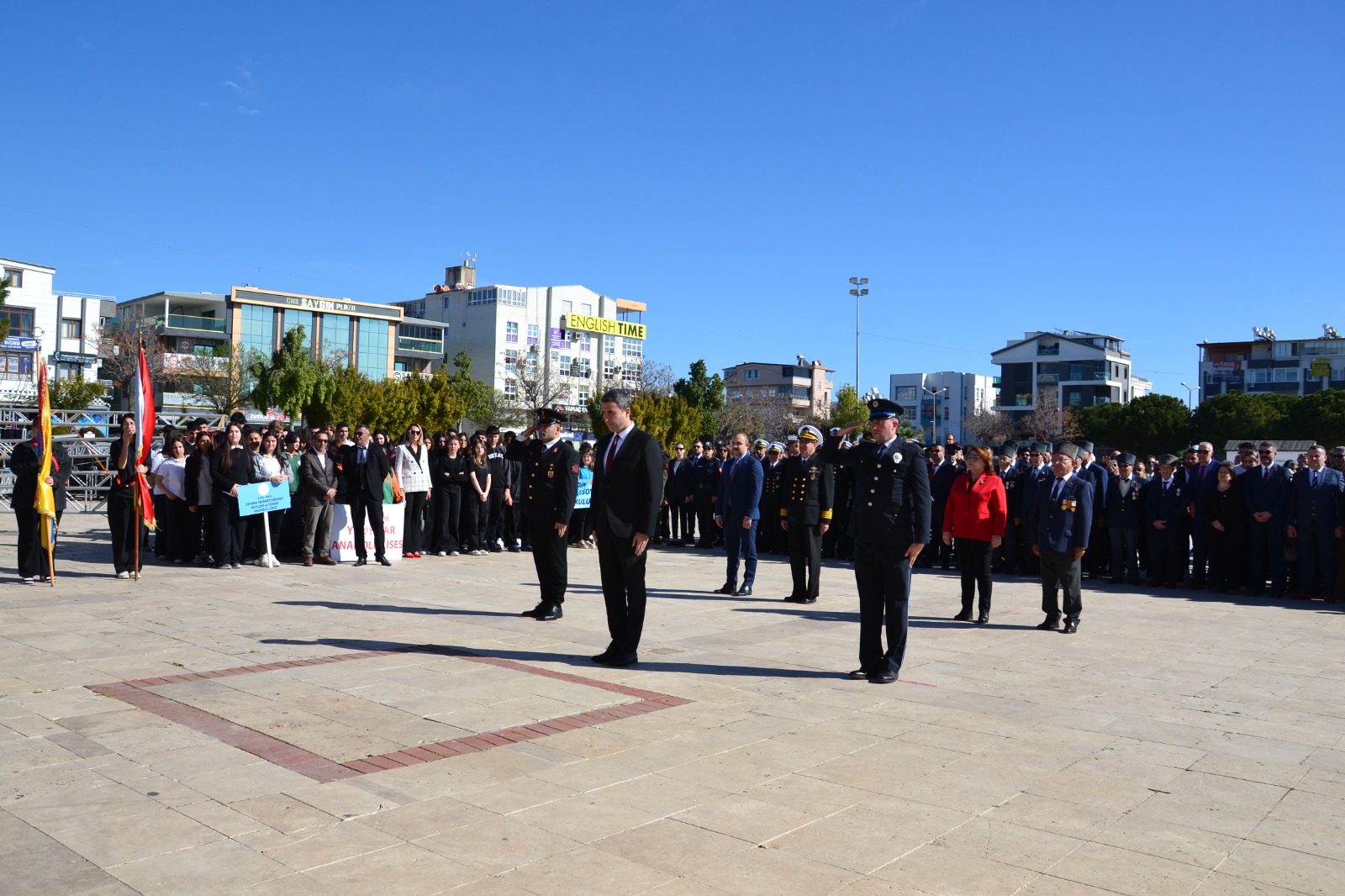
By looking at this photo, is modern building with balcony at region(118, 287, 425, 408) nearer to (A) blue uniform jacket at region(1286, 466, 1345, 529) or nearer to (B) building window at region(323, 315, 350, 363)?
(B) building window at region(323, 315, 350, 363)

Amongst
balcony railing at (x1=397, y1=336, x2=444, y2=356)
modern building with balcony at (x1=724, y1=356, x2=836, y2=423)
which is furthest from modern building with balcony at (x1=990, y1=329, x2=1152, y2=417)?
balcony railing at (x1=397, y1=336, x2=444, y2=356)

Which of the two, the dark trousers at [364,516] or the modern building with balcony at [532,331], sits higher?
the modern building with balcony at [532,331]

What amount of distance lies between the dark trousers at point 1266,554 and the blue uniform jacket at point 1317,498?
0.27 meters

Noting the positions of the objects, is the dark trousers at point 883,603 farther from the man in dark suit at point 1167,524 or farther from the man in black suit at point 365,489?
the man in dark suit at point 1167,524

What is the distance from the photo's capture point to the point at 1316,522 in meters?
14.1

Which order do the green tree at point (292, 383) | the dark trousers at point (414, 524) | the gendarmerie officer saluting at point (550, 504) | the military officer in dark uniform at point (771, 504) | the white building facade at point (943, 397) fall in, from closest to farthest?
the gendarmerie officer saluting at point (550, 504), the dark trousers at point (414, 524), the military officer in dark uniform at point (771, 504), the green tree at point (292, 383), the white building facade at point (943, 397)

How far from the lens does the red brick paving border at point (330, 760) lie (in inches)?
216

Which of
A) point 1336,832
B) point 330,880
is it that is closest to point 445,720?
point 330,880

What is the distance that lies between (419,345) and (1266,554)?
10054 cm

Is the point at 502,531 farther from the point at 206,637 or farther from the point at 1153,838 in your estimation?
the point at 1153,838

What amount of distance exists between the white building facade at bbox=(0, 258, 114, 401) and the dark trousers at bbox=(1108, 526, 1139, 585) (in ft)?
209

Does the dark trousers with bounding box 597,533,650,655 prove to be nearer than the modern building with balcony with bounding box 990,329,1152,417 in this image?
Yes

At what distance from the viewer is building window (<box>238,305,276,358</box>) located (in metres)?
94.4

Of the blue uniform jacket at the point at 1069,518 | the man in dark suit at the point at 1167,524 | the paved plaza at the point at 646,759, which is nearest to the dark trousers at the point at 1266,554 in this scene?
the man in dark suit at the point at 1167,524
